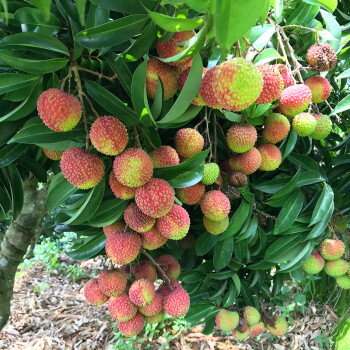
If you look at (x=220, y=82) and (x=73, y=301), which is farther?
(x=73, y=301)

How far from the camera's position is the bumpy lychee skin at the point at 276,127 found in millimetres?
799

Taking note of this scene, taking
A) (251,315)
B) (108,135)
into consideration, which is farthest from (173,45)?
(251,315)

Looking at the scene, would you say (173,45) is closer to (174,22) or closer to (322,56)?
(174,22)

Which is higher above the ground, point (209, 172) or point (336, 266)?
point (209, 172)

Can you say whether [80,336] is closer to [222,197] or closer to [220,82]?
[222,197]

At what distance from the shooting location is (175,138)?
27.8 inches

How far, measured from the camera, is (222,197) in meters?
0.77

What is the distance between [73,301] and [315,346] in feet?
5.76

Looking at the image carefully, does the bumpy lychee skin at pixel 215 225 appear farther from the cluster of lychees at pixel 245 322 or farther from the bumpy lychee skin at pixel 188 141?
the cluster of lychees at pixel 245 322

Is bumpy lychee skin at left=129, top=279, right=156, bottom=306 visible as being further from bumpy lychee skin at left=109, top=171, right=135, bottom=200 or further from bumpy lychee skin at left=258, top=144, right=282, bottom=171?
bumpy lychee skin at left=258, top=144, right=282, bottom=171

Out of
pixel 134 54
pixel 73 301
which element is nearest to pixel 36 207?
pixel 134 54

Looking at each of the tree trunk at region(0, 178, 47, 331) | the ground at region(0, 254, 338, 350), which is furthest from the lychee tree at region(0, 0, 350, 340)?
the ground at region(0, 254, 338, 350)

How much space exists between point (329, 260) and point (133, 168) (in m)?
0.87

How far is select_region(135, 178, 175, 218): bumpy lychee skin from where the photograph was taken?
57 centimetres
